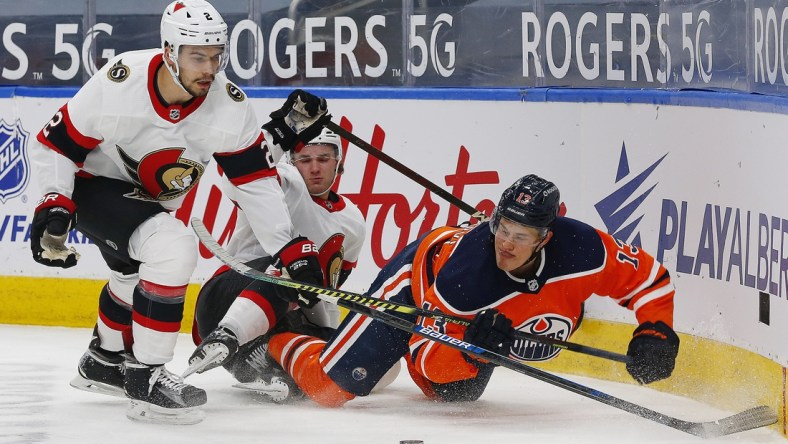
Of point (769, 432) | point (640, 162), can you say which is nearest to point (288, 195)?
point (640, 162)

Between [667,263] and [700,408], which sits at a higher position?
[667,263]

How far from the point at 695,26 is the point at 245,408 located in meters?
1.95

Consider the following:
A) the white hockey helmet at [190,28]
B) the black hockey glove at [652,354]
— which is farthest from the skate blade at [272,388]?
Result: the black hockey glove at [652,354]

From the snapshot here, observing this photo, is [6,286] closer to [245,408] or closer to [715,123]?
[245,408]

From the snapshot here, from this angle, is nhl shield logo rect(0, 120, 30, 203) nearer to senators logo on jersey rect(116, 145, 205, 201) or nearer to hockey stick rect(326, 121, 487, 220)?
hockey stick rect(326, 121, 487, 220)

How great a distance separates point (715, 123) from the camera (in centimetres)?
436

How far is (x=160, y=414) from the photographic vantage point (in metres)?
3.98

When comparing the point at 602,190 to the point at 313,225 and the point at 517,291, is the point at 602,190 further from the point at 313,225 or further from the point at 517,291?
the point at 517,291

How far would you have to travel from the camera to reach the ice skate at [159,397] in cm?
397

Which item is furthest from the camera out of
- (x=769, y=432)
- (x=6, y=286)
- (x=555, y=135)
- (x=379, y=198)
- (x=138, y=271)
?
(x=6, y=286)

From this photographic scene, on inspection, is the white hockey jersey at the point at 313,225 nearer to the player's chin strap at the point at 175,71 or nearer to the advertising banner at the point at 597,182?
the advertising banner at the point at 597,182

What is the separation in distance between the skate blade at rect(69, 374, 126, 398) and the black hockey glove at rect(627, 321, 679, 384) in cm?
156

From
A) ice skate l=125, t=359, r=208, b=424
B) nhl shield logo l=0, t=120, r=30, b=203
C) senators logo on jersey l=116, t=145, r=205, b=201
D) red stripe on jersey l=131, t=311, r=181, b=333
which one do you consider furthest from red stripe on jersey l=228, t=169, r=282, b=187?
nhl shield logo l=0, t=120, r=30, b=203

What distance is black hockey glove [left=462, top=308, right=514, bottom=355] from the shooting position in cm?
368
